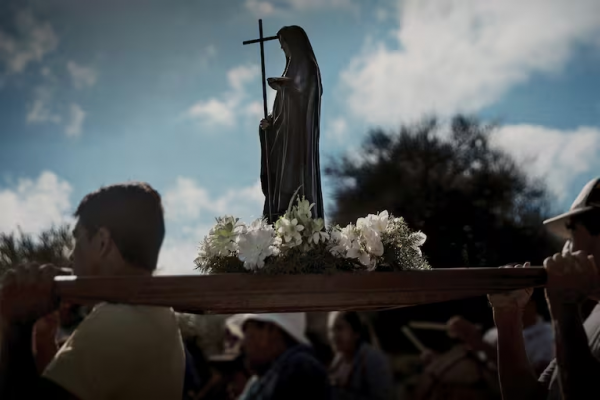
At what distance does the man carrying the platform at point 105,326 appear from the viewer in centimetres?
239

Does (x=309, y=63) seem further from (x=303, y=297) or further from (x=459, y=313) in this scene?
(x=459, y=313)

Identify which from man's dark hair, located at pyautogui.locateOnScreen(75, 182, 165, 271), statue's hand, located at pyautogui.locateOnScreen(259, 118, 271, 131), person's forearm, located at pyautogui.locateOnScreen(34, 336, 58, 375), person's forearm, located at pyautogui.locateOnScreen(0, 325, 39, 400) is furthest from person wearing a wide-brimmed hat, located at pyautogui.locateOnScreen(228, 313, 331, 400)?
person's forearm, located at pyautogui.locateOnScreen(0, 325, 39, 400)

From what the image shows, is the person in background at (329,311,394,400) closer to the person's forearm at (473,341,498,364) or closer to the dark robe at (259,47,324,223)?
the person's forearm at (473,341,498,364)

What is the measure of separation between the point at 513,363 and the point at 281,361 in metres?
2.10

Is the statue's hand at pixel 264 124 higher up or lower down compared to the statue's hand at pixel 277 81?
lower down

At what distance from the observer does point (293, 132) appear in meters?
3.58

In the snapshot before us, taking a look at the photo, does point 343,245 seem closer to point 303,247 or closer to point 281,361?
point 303,247

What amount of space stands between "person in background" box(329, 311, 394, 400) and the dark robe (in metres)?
2.41

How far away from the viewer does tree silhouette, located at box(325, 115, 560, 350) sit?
40.9 feet

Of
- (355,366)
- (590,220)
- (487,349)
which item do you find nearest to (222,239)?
(590,220)

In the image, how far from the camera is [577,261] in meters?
2.72

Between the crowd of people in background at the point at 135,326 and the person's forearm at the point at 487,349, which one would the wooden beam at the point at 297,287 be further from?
the person's forearm at the point at 487,349

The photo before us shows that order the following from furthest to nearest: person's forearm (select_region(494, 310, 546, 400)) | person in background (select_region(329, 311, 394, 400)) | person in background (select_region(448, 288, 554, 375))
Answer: person in background (select_region(448, 288, 554, 375))
person in background (select_region(329, 311, 394, 400))
person's forearm (select_region(494, 310, 546, 400))

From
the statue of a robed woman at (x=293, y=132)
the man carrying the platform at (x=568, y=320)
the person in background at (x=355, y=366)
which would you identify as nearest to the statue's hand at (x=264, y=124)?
the statue of a robed woman at (x=293, y=132)
